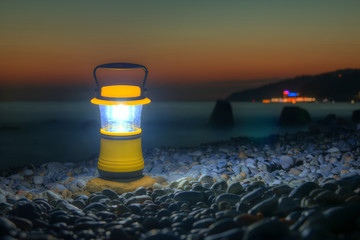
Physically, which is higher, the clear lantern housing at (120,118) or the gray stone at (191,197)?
the clear lantern housing at (120,118)

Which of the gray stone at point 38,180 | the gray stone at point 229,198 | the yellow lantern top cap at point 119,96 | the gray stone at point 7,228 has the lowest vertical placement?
the gray stone at point 38,180

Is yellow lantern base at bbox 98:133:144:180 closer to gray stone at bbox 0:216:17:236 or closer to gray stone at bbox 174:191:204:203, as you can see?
gray stone at bbox 174:191:204:203

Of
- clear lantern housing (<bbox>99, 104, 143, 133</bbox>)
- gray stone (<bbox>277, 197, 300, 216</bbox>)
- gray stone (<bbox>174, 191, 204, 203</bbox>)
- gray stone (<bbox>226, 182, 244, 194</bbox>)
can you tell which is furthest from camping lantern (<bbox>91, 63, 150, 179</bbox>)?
gray stone (<bbox>277, 197, 300, 216</bbox>)

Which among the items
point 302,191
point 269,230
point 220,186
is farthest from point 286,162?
point 269,230

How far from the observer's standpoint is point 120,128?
4.71 metres

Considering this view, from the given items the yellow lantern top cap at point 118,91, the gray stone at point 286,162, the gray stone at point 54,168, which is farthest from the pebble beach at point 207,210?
the yellow lantern top cap at point 118,91

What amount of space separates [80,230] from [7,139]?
1432cm

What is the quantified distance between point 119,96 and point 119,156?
29.4 inches

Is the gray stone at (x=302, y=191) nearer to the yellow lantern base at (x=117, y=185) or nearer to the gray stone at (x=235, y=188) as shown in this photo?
the gray stone at (x=235, y=188)

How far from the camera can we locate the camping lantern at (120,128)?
439 cm

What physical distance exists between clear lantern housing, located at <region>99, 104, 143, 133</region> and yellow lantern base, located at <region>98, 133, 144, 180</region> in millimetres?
178

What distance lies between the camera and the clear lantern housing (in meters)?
4.57

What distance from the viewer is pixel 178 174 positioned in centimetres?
516

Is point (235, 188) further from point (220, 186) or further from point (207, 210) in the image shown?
point (207, 210)
